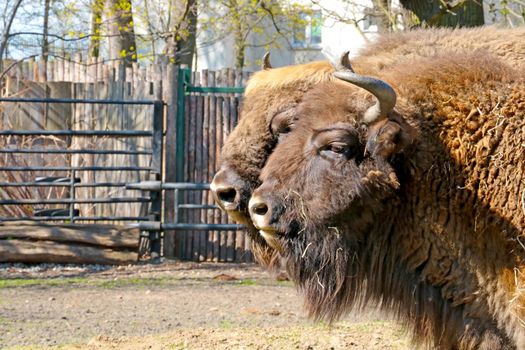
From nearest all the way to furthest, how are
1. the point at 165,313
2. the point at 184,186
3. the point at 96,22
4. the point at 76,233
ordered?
the point at 165,313, the point at 76,233, the point at 184,186, the point at 96,22

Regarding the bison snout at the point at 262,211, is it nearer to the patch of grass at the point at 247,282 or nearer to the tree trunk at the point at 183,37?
the patch of grass at the point at 247,282

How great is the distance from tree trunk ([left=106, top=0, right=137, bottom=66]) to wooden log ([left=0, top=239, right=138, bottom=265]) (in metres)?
7.28

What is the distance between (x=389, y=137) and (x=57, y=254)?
7.88 m

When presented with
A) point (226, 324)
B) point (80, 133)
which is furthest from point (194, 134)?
point (226, 324)

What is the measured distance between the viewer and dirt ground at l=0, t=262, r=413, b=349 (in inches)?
253

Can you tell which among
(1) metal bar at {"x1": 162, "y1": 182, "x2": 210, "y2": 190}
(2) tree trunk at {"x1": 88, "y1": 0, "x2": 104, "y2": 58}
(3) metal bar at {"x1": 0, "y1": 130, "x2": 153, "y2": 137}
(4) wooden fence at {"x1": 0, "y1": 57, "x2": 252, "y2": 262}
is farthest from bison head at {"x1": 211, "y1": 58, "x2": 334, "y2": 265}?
(2) tree trunk at {"x1": 88, "y1": 0, "x2": 104, "y2": 58}

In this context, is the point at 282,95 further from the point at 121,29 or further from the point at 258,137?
the point at 121,29

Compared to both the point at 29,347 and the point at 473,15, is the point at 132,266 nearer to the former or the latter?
the point at 29,347

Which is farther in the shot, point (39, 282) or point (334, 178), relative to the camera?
point (39, 282)

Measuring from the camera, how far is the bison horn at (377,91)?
3.95 metres

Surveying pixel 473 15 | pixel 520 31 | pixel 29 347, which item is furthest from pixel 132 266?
pixel 520 31

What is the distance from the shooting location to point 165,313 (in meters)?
8.27

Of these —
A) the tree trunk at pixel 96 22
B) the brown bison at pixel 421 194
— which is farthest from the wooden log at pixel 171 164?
the brown bison at pixel 421 194

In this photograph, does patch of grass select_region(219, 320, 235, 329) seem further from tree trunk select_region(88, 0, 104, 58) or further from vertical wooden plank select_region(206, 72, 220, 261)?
tree trunk select_region(88, 0, 104, 58)
